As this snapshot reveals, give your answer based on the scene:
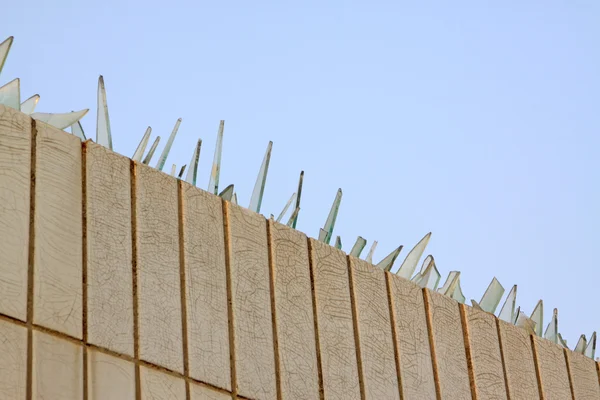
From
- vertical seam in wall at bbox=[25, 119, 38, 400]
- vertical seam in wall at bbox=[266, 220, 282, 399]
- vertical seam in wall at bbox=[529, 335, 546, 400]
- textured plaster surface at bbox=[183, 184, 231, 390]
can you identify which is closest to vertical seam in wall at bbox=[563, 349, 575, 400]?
vertical seam in wall at bbox=[529, 335, 546, 400]

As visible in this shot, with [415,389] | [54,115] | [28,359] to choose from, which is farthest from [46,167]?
[415,389]

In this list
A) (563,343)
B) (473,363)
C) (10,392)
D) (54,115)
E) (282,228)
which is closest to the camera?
(10,392)

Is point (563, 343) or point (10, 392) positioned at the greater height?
point (563, 343)

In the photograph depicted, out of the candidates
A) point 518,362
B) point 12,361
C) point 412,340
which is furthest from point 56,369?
point 518,362

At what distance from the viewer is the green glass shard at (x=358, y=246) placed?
587cm

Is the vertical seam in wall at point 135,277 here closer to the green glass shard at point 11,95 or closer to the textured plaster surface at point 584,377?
the green glass shard at point 11,95

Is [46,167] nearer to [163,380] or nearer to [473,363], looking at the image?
[163,380]

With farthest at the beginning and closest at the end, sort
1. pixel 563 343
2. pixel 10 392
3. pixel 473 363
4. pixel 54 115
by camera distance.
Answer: pixel 563 343 → pixel 473 363 → pixel 54 115 → pixel 10 392

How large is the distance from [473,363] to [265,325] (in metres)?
1.43

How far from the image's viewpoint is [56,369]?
4164mm

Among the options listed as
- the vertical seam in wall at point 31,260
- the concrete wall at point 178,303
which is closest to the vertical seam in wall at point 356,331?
the concrete wall at point 178,303

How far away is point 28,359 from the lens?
4.09 meters

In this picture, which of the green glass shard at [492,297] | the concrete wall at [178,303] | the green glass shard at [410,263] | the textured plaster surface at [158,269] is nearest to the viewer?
the concrete wall at [178,303]

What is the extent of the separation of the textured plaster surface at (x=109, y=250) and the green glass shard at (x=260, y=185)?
0.82 meters
